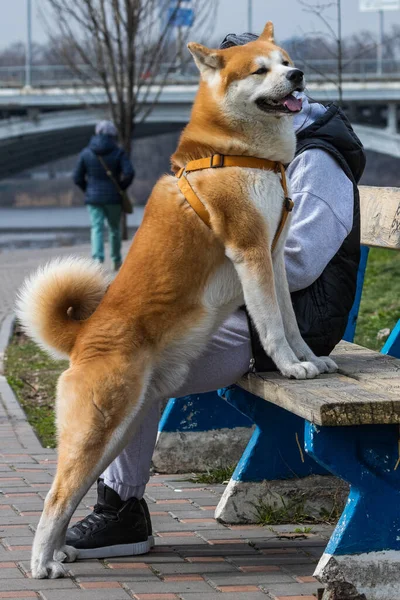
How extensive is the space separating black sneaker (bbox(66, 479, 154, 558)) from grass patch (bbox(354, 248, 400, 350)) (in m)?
Result: 3.51

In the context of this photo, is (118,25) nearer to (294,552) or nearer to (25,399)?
(25,399)

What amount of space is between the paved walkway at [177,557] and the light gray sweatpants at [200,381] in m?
0.27

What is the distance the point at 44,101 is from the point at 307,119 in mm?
42181

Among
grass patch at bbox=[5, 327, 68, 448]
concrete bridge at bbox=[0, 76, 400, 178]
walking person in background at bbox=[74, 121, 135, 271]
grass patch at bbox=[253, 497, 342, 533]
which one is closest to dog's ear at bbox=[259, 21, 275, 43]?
grass patch at bbox=[253, 497, 342, 533]

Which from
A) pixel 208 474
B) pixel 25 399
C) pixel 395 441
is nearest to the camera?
pixel 395 441

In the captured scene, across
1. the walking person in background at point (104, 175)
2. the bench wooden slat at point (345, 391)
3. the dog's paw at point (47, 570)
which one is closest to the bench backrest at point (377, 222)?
the bench wooden slat at point (345, 391)

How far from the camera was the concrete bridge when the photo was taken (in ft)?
119

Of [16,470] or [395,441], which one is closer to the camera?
[395,441]

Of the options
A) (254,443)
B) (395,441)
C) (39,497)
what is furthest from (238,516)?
(395,441)

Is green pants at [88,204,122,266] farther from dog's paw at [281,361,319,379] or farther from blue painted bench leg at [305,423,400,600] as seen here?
blue painted bench leg at [305,423,400,600]

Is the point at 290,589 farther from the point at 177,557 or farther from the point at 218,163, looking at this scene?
the point at 218,163

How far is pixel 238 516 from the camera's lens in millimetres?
3865

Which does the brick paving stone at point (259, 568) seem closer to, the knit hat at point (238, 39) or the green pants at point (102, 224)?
the knit hat at point (238, 39)

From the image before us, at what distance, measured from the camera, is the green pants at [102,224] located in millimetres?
14844
